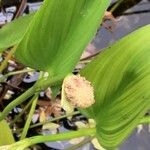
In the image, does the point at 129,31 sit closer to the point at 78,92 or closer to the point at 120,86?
the point at 120,86

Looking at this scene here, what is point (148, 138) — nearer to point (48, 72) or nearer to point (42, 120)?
point (42, 120)

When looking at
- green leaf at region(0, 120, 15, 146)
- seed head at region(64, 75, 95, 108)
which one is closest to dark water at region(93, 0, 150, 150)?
green leaf at region(0, 120, 15, 146)

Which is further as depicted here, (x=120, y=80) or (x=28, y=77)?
(x=28, y=77)

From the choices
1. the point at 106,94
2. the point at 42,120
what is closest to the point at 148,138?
the point at 42,120

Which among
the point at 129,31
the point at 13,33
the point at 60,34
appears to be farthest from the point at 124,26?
the point at 60,34

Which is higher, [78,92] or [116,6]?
[78,92]
